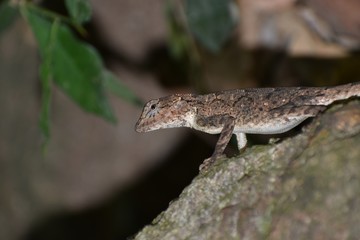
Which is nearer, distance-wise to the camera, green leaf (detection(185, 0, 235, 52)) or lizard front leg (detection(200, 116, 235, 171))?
lizard front leg (detection(200, 116, 235, 171))

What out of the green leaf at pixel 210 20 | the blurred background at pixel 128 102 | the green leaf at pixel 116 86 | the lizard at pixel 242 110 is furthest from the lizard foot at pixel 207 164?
the blurred background at pixel 128 102

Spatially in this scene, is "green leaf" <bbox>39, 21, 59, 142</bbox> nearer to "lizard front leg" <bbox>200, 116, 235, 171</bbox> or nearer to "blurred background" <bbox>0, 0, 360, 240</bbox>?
"lizard front leg" <bbox>200, 116, 235, 171</bbox>

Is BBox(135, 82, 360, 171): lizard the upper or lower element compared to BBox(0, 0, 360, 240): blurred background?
lower

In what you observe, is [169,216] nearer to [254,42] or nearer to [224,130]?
[224,130]

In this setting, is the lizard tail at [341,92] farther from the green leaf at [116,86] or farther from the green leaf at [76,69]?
the green leaf at [116,86]

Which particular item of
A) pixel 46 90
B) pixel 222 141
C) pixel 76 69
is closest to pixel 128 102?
pixel 76 69

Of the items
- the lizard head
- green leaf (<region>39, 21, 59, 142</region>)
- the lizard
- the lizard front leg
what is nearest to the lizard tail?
the lizard

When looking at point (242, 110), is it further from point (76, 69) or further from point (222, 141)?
point (76, 69)
